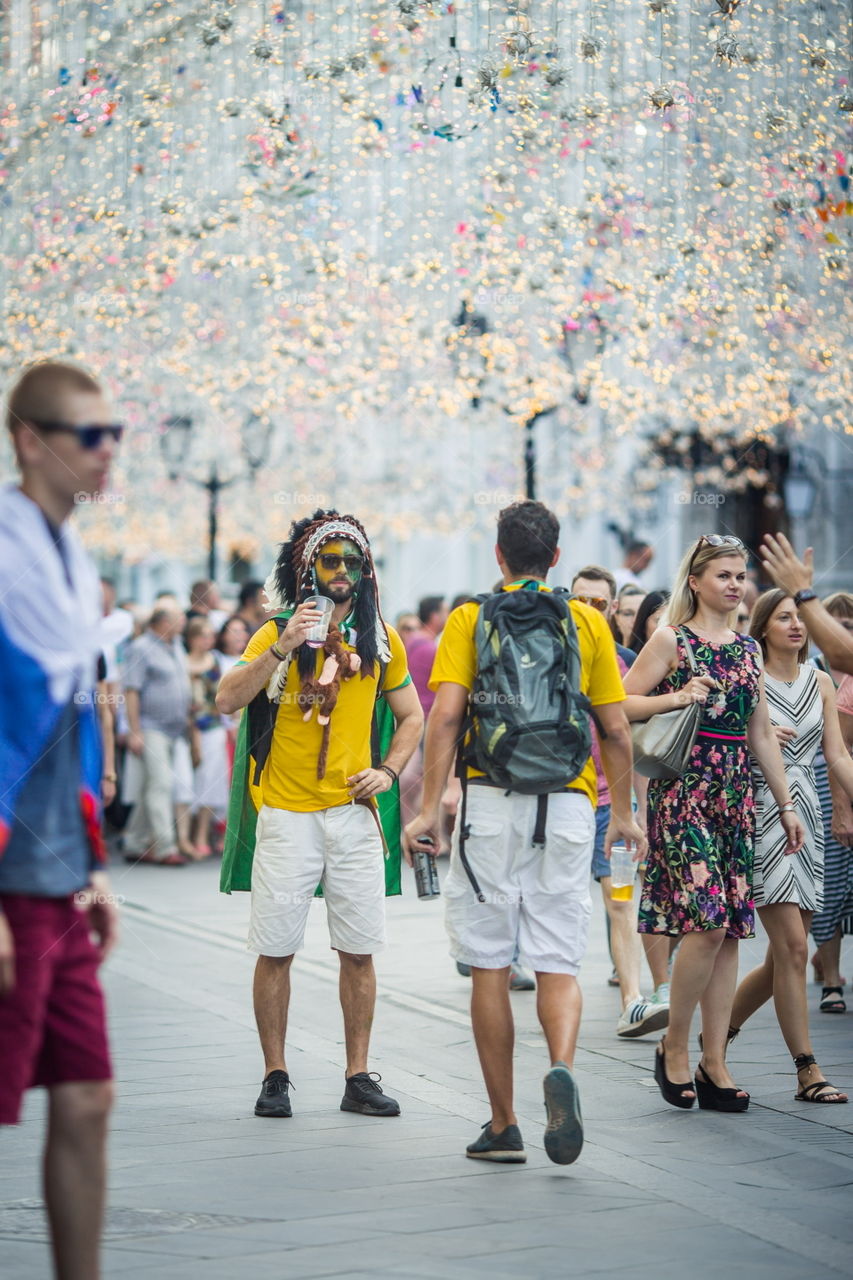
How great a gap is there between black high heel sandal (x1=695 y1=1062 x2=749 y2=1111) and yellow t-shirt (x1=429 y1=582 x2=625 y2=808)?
4.09ft

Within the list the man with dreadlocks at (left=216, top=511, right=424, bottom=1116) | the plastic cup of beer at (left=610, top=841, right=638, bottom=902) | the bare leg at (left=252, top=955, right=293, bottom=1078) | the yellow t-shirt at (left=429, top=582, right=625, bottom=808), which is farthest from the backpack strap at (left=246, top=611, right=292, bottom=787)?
the plastic cup of beer at (left=610, top=841, right=638, bottom=902)

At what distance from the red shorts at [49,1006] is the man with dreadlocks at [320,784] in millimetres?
2410

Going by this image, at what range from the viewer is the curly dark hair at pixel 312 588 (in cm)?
603

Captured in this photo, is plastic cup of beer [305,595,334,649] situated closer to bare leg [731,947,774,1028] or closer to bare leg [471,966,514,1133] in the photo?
bare leg [471,966,514,1133]

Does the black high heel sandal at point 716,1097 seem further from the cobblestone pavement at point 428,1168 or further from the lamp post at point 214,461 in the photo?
the lamp post at point 214,461

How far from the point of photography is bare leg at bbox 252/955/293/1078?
588cm

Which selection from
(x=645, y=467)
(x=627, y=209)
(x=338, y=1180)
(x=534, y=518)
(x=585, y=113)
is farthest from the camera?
(x=645, y=467)

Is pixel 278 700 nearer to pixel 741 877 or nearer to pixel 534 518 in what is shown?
pixel 534 518

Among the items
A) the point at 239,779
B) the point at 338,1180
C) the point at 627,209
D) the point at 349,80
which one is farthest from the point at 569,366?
the point at 338,1180

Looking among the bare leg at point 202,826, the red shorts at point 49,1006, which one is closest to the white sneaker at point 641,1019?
the red shorts at point 49,1006

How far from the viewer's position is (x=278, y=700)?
5.97 meters

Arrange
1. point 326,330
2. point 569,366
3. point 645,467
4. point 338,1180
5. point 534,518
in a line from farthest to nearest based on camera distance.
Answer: point 645,467 < point 569,366 < point 326,330 < point 534,518 < point 338,1180

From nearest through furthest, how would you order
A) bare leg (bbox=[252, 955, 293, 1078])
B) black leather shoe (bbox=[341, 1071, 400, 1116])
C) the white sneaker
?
black leather shoe (bbox=[341, 1071, 400, 1116]) < bare leg (bbox=[252, 955, 293, 1078]) < the white sneaker

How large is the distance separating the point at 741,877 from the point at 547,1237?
1946 mm
